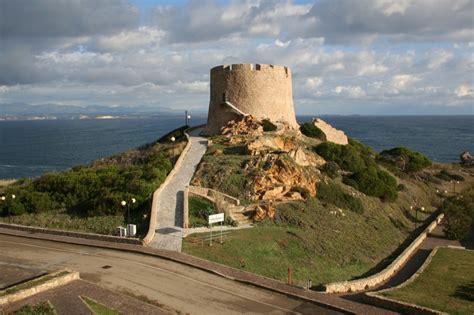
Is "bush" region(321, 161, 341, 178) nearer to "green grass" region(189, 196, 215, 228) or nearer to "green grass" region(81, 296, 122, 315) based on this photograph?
"green grass" region(189, 196, 215, 228)

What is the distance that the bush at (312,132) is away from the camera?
4409 cm

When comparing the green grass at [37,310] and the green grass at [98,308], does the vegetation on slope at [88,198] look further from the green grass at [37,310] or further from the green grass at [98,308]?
the green grass at [37,310]

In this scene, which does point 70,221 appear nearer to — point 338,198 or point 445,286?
point 338,198

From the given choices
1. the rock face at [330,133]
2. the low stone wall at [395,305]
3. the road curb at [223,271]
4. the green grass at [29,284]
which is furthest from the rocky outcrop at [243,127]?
the green grass at [29,284]

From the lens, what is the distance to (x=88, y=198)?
25.4 m

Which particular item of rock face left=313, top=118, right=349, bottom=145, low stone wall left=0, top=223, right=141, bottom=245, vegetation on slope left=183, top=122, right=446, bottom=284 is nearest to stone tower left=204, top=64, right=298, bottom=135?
vegetation on slope left=183, top=122, right=446, bottom=284

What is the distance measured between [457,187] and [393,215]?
20.5 meters

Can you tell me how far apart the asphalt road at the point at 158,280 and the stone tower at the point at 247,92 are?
76.2ft

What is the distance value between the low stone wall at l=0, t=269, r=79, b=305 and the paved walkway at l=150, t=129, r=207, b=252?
14.4ft

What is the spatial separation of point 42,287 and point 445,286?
584 inches

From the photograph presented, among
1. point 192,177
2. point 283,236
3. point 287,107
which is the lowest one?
point 283,236

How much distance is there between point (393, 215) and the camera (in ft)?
103

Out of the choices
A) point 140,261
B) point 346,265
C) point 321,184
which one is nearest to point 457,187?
point 321,184

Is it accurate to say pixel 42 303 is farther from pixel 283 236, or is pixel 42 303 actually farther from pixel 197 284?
pixel 283 236
